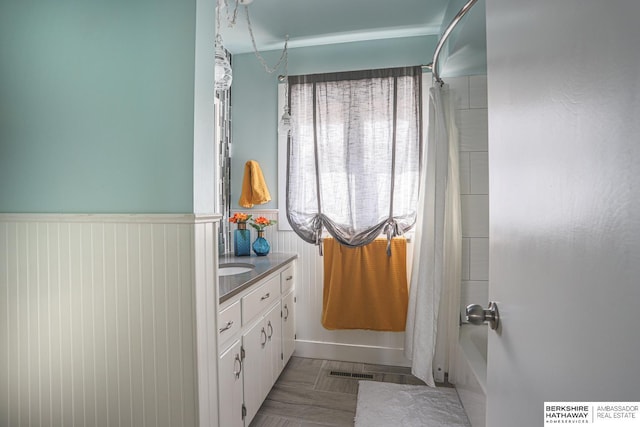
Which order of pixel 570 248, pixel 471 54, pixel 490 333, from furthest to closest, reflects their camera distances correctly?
1. pixel 471 54
2. pixel 490 333
3. pixel 570 248

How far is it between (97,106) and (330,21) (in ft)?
5.65

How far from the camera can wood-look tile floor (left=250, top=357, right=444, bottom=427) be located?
6.03 ft

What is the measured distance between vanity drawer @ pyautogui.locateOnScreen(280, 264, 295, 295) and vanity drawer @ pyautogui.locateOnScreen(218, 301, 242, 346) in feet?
2.41

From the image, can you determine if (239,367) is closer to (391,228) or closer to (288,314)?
(288,314)

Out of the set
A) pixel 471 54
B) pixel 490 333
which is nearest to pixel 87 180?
pixel 490 333

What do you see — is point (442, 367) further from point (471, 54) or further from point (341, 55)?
point (341, 55)

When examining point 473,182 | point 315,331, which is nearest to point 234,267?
point 315,331

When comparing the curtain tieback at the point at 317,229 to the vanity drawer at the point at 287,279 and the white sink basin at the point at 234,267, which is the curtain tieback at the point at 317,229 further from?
the white sink basin at the point at 234,267

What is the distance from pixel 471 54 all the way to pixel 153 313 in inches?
88.8

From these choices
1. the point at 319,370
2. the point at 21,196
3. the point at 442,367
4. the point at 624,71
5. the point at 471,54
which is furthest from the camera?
the point at 319,370

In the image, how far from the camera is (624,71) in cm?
37

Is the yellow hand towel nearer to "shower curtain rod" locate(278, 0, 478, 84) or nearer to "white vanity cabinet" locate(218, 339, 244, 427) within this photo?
"shower curtain rod" locate(278, 0, 478, 84)

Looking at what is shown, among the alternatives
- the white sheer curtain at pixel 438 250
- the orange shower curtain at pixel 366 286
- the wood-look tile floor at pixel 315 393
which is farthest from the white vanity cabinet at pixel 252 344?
the white sheer curtain at pixel 438 250

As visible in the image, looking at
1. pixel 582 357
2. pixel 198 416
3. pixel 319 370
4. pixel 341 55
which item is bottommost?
pixel 319 370
